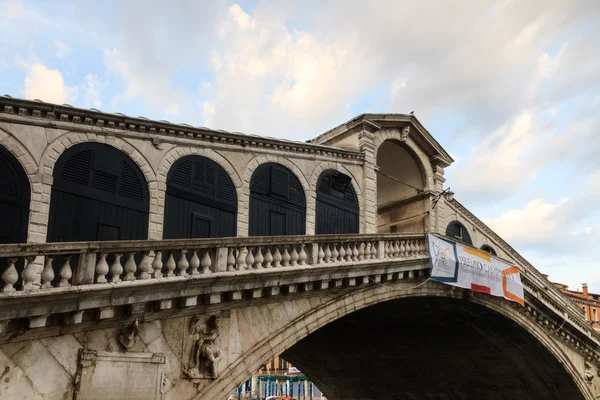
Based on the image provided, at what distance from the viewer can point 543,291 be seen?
26.9 metres

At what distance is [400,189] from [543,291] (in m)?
8.09

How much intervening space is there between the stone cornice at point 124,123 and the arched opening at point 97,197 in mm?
705

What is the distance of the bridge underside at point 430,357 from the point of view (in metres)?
25.6

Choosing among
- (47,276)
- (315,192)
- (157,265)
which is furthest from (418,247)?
(47,276)

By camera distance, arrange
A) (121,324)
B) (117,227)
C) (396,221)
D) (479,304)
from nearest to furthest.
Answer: (121,324)
(117,227)
(479,304)
(396,221)

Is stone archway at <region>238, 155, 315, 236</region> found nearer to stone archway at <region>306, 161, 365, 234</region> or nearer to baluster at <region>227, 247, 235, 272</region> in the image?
stone archway at <region>306, 161, 365, 234</region>

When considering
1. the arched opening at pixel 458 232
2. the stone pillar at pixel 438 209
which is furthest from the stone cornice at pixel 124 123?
the arched opening at pixel 458 232

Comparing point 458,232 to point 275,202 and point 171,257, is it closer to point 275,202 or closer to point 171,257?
point 275,202

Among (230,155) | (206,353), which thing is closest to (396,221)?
(230,155)

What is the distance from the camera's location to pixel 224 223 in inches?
674

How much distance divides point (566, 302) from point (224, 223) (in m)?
21.9

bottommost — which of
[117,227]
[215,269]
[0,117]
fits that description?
[215,269]

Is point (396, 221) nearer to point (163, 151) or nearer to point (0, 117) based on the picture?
point (163, 151)

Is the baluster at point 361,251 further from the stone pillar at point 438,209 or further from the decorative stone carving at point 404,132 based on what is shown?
the stone pillar at point 438,209
